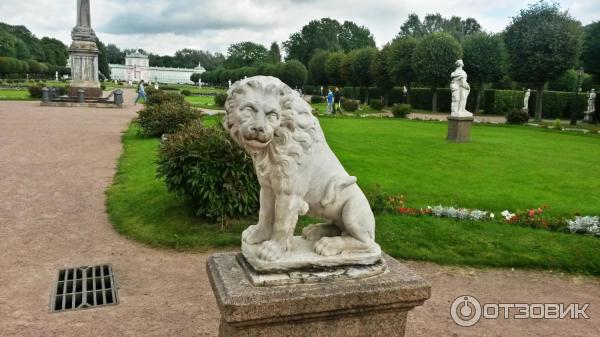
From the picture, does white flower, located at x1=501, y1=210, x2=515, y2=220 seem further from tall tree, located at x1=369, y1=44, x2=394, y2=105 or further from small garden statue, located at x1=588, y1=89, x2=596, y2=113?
tall tree, located at x1=369, y1=44, x2=394, y2=105

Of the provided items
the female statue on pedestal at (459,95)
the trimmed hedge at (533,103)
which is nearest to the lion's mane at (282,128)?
the female statue on pedestal at (459,95)

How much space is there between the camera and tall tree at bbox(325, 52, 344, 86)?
51494 mm

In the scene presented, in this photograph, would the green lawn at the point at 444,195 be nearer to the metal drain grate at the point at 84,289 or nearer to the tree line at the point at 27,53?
the metal drain grate at the point at 84,289

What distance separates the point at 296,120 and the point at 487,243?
5038 millimetres

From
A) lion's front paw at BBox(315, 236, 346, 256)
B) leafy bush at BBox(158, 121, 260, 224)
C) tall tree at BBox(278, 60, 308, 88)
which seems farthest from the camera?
tall tree at BBox(278, 60, 308, 88)

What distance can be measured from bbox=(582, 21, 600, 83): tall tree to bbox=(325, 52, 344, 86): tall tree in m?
22.2

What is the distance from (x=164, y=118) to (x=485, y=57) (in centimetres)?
2771

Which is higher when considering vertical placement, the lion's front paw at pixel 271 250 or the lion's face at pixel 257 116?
the lion's face at pixel 257 116

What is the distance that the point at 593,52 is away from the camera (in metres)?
37.3

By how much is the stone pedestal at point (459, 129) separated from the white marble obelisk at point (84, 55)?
24.4 meters

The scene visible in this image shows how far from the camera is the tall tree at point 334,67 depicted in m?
51.5

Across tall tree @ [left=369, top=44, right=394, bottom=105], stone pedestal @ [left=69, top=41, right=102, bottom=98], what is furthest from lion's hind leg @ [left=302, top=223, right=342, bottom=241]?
tall tree @ [left=369, top=44, right=394, bottom=105]

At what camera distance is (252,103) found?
2551 mm

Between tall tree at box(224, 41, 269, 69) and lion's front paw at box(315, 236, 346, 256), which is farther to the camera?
tall tree at box(224, 41, 269, 69)
